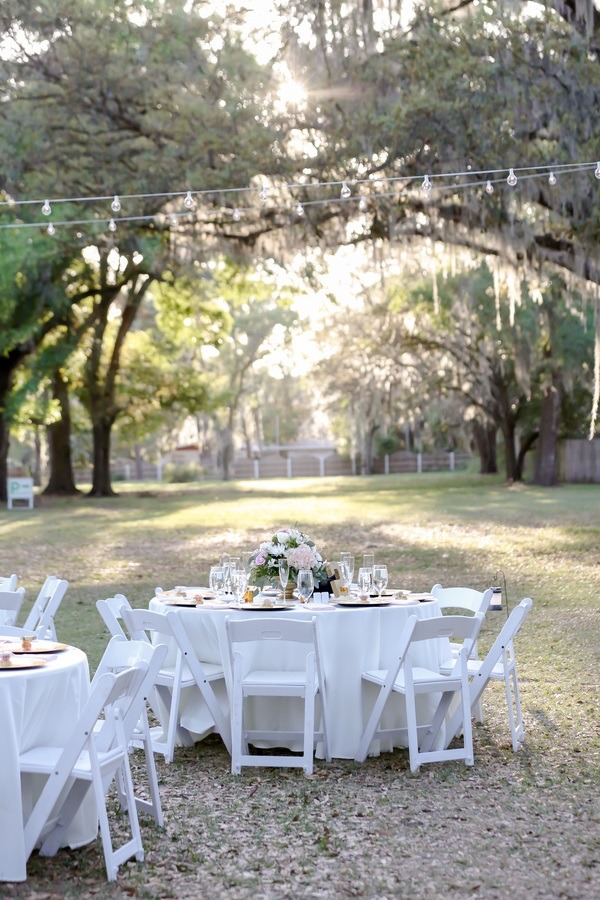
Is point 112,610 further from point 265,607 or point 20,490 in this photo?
point 20,490

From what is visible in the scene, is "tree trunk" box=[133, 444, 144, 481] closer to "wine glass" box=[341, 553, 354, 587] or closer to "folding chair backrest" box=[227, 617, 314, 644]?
"wine glass" box=[341, 553, 354, 587]

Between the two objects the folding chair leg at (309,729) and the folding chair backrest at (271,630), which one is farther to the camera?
the folding chair leg at (309,729)

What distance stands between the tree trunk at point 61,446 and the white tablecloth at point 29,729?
2930cm

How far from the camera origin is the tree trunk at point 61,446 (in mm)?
33447

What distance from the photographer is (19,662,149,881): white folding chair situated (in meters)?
4.20

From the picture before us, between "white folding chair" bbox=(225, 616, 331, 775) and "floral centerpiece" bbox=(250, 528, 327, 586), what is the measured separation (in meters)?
0.59

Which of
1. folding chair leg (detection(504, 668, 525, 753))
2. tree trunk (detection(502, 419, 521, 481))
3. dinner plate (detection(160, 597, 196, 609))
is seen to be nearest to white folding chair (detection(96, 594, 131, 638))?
dinner plate (detection(160, 597, 196, 609))

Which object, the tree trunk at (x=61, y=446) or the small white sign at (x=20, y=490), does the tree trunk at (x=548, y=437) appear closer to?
the tree trunk at (x=61, y=446)

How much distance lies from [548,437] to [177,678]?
29752 millimetres

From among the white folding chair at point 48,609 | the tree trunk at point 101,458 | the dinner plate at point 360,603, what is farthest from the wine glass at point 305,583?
the tree trunk at point 101,458

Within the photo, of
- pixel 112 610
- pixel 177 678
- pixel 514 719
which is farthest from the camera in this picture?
pixel 112 610

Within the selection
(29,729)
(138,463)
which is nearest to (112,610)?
(29,729)

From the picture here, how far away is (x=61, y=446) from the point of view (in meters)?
34.8

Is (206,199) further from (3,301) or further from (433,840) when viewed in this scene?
(433,840)
